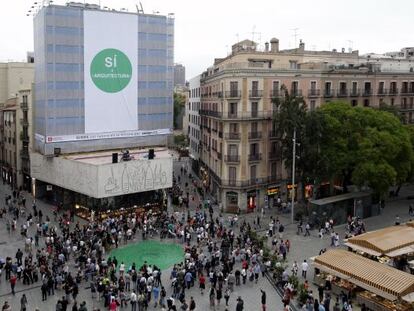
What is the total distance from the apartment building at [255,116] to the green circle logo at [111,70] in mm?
10886

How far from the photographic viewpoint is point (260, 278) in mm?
34875

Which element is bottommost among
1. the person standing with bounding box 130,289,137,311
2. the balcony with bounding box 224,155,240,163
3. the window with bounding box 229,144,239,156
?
the person standing with bounding box 130,289,137,311

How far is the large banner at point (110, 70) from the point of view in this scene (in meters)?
55.5

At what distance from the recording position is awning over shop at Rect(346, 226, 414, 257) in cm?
3441

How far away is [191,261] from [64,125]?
2734cm

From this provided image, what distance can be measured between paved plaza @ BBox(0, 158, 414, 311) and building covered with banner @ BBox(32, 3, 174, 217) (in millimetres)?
6126

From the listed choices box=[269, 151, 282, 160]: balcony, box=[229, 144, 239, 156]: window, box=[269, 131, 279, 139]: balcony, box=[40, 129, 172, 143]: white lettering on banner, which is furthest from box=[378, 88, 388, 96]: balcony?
box=[40, 129, 172, 143]: white lettering on banner

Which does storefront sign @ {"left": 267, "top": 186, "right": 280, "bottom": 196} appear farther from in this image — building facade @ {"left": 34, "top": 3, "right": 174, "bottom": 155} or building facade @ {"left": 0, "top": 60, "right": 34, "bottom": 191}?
building facade @ {"left": 0, "top": 60, "right": 34, "bottom": 191}

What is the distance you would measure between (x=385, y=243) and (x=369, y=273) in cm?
591

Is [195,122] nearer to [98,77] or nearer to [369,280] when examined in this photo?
[98,77]

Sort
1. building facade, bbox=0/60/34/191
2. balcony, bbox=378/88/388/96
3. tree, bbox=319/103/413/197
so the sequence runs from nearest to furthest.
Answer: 1. tree, bbox=319/103/413/197
2. building facade, bbox=0/60/34/191
3. balcony, bbox=378/88/388/96

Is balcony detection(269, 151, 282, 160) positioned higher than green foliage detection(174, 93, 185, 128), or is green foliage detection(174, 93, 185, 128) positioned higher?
green foliage detection(174, 93, 185, 128)

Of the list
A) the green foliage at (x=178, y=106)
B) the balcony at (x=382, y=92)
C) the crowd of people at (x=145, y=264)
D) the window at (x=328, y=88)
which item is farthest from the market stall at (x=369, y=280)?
the green foliage at (x=178, y=106)

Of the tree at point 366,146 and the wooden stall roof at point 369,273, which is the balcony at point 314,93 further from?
the wooden stall roof at point 369,273
